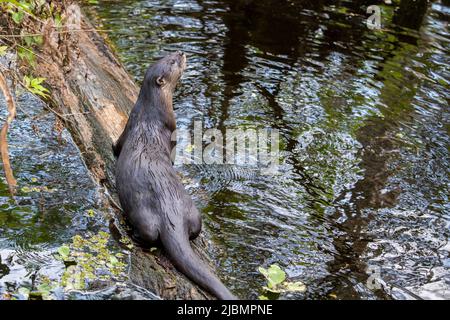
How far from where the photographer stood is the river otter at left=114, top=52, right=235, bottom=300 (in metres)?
2.96

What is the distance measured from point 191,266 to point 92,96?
2.00 meters

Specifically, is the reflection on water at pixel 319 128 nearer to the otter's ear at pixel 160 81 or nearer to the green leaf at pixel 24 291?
the green leaf at pixel 24 291

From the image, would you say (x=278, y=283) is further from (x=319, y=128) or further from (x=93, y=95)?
(x=319, y=128)

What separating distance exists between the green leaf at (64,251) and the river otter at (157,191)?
37 centimetres

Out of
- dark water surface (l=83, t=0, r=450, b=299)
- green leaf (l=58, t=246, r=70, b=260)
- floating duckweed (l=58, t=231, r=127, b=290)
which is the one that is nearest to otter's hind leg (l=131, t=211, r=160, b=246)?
floating duckweed (l=58, t=231, r=127, b=290)

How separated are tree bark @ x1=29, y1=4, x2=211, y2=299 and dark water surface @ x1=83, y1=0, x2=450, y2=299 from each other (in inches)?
22.5

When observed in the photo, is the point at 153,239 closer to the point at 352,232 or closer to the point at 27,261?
the point at 27,261

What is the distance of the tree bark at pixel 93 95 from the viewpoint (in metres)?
3.09

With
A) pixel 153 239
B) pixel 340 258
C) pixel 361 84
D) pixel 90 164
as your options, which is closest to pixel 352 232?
pixel 340 258

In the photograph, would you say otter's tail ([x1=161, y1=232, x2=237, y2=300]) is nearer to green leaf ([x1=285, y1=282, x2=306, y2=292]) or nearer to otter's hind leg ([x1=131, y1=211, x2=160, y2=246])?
otter's hind leg ([x1=131, y1=211, x2=160, y2=246])

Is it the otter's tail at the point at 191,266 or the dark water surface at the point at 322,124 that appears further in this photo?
the dark water surface at the point at 322,124

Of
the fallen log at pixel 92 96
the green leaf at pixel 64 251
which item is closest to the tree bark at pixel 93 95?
the fallen log at pixel 92 96

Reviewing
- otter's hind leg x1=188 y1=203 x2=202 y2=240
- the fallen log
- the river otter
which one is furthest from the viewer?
otter's hind leg x1=188 y1=203 x2=202 y2=240

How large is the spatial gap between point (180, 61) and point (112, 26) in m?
3.16
